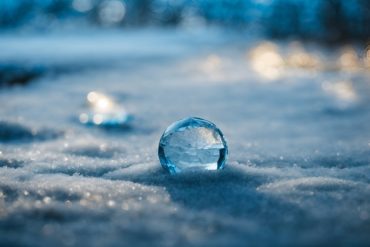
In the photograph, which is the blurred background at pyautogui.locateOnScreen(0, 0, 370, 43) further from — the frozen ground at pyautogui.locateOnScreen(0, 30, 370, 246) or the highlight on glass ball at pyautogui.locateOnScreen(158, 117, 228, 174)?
the highlight on glass ball at pyautogui.locateOnScreen(158, 117, 228, 174)

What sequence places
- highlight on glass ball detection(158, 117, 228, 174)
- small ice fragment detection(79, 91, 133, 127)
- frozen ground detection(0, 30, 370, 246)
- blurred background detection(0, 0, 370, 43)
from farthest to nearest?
blurred background detection(0, 0, 370, 43) → small ice fragment detection(79, 91, 133, 127) → highlight on glass ball detection(158, 117, 228, 174) → frozen ground detection(0, 30, 370, 246)

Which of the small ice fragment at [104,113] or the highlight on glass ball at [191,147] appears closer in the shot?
the highlight on glass ball at [191,147]

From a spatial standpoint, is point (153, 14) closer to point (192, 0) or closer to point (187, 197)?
point (192, 0)

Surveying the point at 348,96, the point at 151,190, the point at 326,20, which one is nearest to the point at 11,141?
the point at 151,190

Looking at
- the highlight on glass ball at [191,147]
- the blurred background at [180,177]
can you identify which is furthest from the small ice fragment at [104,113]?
the highlight on glass ball at [191,147]

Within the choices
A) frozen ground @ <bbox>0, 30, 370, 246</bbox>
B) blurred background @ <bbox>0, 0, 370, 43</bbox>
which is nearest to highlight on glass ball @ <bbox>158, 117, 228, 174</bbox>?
frozen ground @ <bbox>0, 30, 370, 246</bbox>

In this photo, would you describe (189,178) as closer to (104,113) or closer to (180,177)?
(180,177)

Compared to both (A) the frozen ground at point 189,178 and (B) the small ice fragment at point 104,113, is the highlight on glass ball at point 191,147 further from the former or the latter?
(B) the small ice fragment at point 104,113
